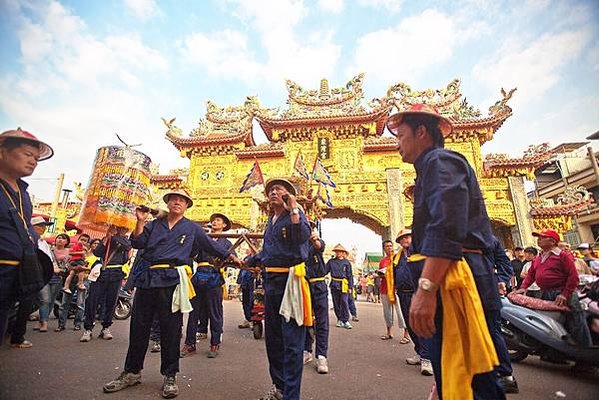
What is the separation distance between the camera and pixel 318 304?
438cm

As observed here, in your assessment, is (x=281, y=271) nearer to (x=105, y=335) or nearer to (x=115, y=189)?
(x=115, y=189)

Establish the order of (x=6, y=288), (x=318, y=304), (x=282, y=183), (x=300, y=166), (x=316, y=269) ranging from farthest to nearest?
(x=300, y=166), (x=316, y=269), (x=318, y=304), (x=282, y=183), (x=6, y=288)

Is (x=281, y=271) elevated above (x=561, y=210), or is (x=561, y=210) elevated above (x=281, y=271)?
(x=561, y=210)

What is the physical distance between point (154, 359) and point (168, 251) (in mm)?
1936

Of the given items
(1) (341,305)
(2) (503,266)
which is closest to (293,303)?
(2) (503,266)

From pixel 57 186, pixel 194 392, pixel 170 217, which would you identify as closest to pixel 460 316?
pixel 194 392

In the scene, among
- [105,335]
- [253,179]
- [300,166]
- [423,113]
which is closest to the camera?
[423,113]

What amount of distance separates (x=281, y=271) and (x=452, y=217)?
1782 millimetres

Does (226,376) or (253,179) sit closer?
(226,376)

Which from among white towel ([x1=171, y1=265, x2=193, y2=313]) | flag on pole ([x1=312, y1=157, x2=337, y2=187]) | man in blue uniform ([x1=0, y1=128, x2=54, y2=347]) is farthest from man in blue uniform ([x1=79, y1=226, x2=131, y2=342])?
flag on pole ([x1=312, y1=157, x2=337, y2=187])

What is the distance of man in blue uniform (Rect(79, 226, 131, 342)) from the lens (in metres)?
5.16

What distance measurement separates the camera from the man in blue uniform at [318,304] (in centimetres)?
390

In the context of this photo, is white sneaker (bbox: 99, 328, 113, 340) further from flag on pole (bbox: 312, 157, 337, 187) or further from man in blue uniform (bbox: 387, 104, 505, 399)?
flag on pole (bbox: 312, 157, 337, 187)

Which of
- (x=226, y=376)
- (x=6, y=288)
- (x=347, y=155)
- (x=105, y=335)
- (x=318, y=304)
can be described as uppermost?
(x=347, y=155)
